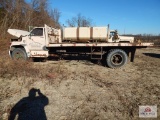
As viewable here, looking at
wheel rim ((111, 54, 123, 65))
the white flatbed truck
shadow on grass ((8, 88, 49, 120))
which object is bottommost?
shadow on grass ((8, 88, 49, 120))

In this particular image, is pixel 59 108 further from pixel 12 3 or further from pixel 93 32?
pixel 12 3

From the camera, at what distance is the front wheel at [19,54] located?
9.52 m

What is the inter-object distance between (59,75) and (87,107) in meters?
3.10

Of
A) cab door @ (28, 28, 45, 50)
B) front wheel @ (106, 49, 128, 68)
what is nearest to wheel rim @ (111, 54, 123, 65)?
front wheel @ (106, 49, 128, 68)

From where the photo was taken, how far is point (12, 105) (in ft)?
15.1

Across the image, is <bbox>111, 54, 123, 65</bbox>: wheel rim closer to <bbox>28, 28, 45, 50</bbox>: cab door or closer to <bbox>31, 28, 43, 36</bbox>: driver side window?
<bbox>28, 28, 45, 50</bbox>: cab door

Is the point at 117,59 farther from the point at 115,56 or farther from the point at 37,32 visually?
the point at 37,32

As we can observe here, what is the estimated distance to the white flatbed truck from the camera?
8922 mm

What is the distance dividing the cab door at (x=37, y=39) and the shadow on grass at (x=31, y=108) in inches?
176

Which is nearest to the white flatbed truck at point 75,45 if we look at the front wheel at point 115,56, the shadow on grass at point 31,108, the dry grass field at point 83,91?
the front wheel at point 115,56

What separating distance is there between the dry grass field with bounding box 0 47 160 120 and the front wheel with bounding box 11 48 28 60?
1111mm

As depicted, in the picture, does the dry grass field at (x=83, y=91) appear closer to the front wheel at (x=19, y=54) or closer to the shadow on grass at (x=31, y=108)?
the shadow on grass at (x=31, y=108)

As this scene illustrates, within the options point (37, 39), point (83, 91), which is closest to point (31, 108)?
point (83, 91)

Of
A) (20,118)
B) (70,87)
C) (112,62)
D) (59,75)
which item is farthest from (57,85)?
(112,62)
